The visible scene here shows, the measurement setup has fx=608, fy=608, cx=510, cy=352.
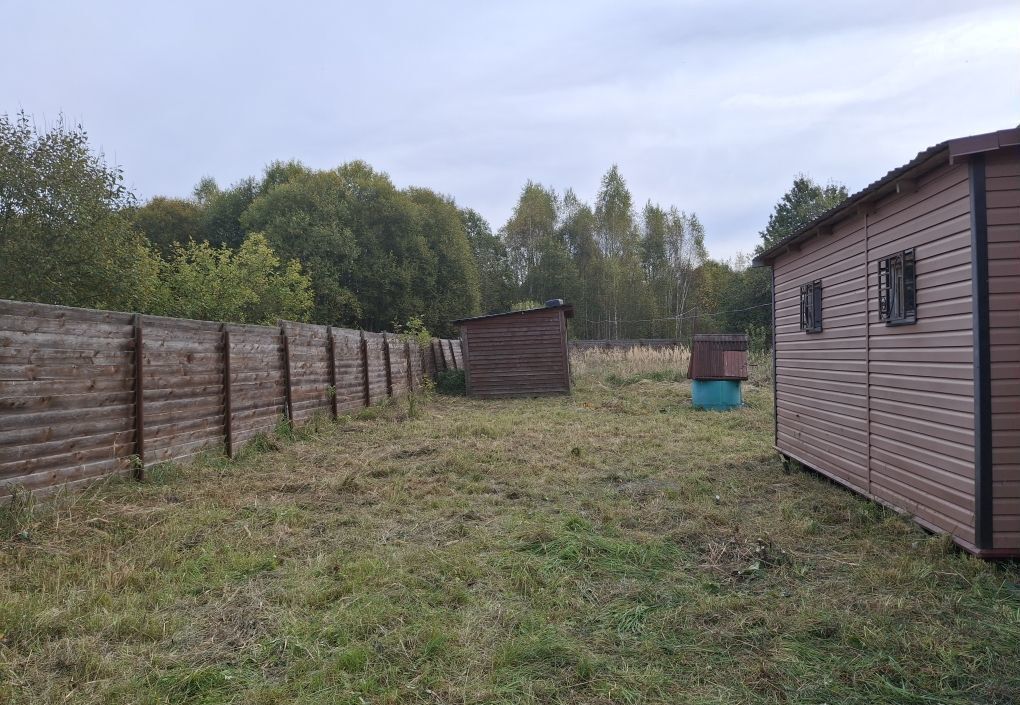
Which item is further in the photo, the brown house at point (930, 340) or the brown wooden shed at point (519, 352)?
the brown wooden shed at point (519, 352)

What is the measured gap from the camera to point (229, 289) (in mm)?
12945

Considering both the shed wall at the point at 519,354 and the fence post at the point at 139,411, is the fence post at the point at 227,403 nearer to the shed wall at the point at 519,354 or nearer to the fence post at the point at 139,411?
the fence post at the point at 139,411

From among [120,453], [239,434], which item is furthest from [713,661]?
[239,434]

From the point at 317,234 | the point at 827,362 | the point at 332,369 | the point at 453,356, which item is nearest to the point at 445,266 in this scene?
the point at 317,234

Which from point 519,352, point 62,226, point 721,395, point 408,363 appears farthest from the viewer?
point 519,352

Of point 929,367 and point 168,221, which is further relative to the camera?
point 168,221

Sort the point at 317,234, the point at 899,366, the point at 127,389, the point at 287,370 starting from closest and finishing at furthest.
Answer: the point at 899,366 → the point at 127,389 → the point at 287,370 → the point at 317,234

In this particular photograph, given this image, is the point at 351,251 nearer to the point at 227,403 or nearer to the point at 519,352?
the point at 519,352

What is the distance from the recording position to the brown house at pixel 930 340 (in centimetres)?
373

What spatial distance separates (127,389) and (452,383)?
1368 centimetres

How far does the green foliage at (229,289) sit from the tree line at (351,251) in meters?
0.04

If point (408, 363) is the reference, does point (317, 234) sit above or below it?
above

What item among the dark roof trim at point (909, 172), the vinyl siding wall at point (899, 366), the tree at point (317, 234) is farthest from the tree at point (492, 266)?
the dark roof trim at point (909, 172)

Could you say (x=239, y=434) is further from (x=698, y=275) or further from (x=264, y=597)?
(x=698, y=275)
